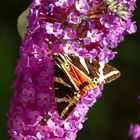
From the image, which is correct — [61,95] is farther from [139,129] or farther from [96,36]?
[139,129]

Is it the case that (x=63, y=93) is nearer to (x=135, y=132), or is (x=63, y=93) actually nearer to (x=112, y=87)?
(x=135, y=132)

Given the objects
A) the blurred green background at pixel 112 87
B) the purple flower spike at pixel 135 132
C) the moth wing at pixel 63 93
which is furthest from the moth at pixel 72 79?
the blurred green background at pixel 112 87

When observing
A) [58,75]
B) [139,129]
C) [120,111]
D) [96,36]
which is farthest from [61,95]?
[120,111]

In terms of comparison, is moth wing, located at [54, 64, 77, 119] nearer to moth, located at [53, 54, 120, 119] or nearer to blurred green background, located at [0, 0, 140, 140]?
moth, located at [53, 54, 120, 119]

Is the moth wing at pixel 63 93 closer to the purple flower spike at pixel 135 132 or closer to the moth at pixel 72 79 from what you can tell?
the moth at pixel 72 79

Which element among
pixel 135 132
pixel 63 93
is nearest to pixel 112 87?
pixel 135 132

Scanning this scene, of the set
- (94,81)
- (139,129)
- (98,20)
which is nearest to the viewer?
(94,81)
